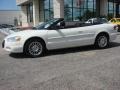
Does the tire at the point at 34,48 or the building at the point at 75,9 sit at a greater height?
the building at the point at 75,9

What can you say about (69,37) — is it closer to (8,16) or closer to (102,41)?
(102,41)

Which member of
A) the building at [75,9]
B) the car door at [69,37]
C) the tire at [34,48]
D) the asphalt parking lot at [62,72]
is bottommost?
the asphalt parking lot at [62,72]

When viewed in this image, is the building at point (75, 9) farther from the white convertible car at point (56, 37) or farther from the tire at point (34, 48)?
the tire at point (34, 48)

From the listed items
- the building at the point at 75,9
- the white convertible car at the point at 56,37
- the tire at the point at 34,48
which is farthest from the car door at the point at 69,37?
the building at the point at 75,9

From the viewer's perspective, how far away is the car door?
9984 mm

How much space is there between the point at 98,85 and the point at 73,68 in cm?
176

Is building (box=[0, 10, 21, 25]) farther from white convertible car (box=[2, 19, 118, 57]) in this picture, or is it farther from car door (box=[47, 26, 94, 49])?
car door (box=[47, 26, 94, 49])

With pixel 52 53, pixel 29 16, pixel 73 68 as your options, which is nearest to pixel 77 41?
pixel 52 53

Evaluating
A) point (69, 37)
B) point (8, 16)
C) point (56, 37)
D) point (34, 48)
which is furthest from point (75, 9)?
point (8, 16)

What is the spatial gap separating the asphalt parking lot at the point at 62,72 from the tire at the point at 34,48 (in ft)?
0.80

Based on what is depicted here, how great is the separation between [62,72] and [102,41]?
4.65m

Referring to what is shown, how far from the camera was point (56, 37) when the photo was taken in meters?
10.0

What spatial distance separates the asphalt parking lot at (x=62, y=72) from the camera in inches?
232

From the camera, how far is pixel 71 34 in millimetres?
10352
